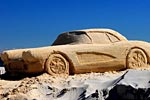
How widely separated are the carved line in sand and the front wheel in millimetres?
532

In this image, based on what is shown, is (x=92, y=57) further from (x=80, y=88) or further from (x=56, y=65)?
(x=80, y=88)

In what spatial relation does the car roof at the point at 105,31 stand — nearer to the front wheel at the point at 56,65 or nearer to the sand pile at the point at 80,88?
the front wheel at the point at 56,65

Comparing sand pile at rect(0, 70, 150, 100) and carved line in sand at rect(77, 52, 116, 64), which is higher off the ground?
carved line in sand at rect(77, 52, 116, 64)

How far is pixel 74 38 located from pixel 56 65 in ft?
4.34

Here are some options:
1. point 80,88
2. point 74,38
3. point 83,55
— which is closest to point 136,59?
point 83,55

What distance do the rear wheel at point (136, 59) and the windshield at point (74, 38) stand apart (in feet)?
4.30

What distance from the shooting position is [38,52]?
10117 mm

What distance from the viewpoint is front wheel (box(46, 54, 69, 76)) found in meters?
10.2

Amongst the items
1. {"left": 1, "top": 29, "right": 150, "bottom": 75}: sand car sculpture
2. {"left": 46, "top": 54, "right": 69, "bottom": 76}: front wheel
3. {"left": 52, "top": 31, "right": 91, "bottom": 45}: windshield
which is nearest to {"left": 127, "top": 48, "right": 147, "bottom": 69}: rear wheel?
{"left": 1, "top": 29, "right": 150, "bottom": 75}: sand car sculpture

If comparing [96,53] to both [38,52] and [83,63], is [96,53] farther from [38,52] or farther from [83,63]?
[38,52]

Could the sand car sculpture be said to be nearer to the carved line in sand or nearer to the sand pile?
the carved line in sand

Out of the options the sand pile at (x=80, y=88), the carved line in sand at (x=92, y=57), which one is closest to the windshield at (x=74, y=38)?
the carved line in sand at (x=92, y=57)

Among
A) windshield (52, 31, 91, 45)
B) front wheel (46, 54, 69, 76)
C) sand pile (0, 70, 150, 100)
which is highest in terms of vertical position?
windshield (52, 31, 91, 45)

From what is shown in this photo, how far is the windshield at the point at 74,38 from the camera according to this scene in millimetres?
11004
